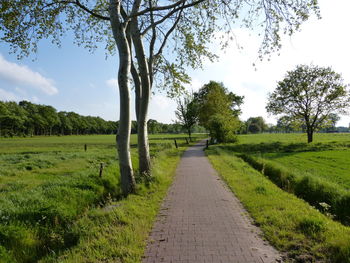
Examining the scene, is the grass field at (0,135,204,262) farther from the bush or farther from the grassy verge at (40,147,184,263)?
the bush

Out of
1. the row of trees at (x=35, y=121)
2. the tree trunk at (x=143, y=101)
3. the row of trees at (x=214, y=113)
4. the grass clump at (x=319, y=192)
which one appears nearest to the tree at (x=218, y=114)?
the row of trees at (x=214, y=113)

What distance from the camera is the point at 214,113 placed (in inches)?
1506

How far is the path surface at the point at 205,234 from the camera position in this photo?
3.84 metres

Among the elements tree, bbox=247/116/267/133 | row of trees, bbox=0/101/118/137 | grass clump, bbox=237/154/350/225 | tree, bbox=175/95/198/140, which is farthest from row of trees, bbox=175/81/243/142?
tree, bbox=247/116/267/133

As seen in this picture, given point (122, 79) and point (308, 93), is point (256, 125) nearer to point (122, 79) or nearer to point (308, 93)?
point (308, 93)

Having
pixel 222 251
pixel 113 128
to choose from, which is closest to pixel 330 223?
pixel 222 251

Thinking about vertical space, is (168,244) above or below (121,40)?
below

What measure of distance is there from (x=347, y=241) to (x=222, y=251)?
6.88 feet

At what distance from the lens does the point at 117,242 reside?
14.1ft

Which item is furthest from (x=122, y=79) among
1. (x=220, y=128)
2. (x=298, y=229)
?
(x=220, y=128)

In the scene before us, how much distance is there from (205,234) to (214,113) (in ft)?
113

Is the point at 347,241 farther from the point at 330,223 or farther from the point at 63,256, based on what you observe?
the point at 63,256

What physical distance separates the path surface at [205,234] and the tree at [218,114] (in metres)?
26.0

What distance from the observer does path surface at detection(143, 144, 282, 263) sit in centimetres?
384
